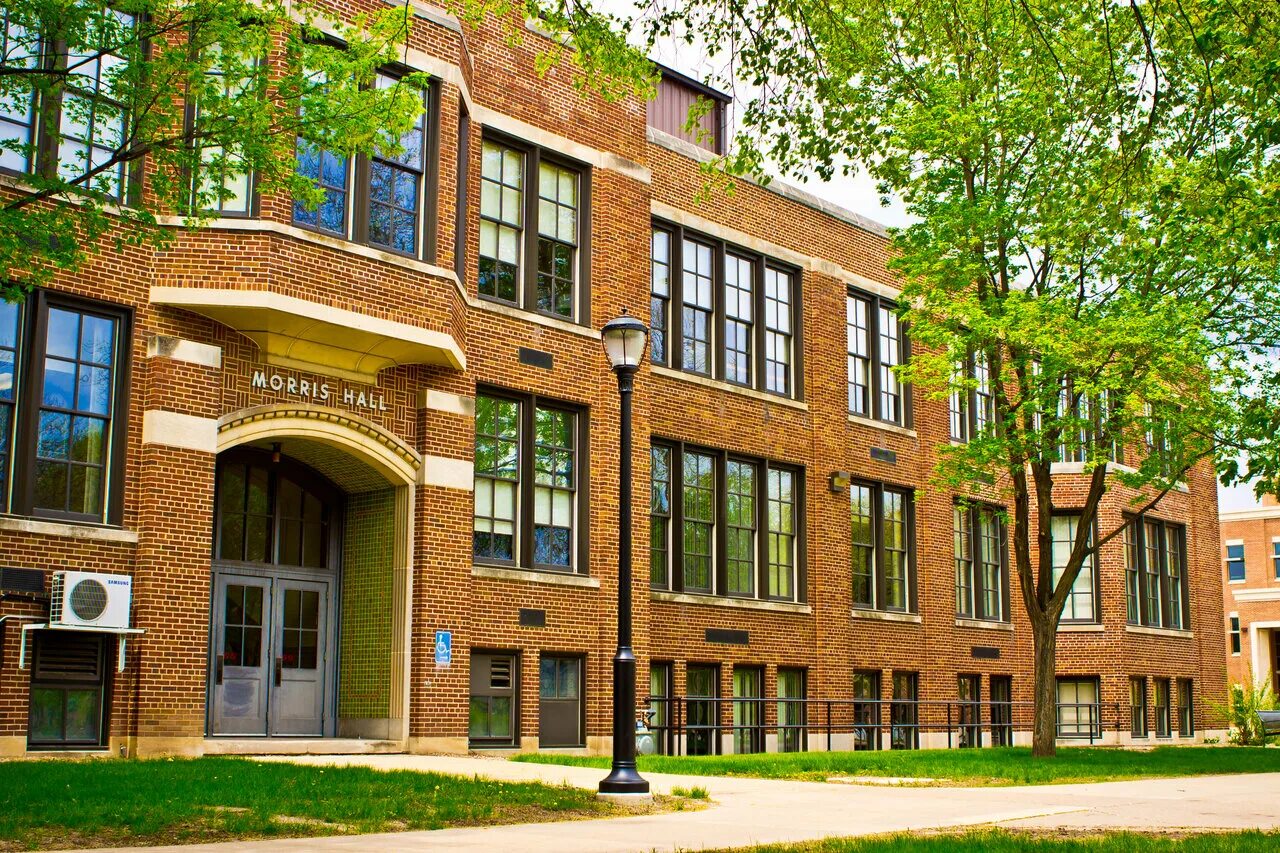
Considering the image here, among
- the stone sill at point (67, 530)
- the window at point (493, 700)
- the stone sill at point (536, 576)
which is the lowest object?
the window at point (493, 700)

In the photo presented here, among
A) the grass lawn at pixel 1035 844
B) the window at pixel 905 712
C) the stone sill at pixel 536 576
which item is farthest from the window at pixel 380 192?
the window at pixel 905 712

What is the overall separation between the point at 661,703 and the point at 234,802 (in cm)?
1364

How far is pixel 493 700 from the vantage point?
20.4 m

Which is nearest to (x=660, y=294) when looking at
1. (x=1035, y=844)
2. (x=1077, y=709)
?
(x=1035, y=844)

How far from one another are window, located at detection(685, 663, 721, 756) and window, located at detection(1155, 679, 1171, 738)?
55.0 feet

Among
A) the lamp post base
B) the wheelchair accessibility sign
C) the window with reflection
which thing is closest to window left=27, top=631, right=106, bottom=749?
the window with reflection

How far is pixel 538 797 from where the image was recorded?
487 inches

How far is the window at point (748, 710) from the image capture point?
25.3 meters

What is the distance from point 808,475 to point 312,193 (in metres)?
16.1

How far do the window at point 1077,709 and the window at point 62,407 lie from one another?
2544cm

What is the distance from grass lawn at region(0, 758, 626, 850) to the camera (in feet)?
31.3

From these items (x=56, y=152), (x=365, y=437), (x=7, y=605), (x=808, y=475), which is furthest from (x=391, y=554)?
(x=808, y=475)

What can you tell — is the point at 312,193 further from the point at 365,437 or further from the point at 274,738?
the point at 274,738

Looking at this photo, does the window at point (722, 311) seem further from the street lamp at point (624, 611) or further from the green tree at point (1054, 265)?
the street lamp at point (624, 611)
